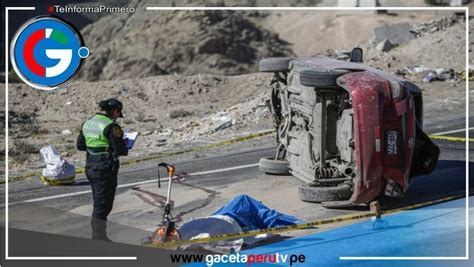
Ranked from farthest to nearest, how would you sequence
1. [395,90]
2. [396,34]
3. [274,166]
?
[396,34], [274,166], [395,90]

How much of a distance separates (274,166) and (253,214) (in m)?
2.09

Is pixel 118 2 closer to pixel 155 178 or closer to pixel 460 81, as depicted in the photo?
pixel 155 178

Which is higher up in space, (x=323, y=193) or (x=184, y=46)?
(x=323, y=193)

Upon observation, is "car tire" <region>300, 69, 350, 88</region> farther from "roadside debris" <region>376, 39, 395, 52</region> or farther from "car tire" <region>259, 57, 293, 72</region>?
"roadside debris" <region>376, 39, 395, 52</region>

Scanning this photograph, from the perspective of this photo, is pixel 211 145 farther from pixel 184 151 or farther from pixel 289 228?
pixel 289 228

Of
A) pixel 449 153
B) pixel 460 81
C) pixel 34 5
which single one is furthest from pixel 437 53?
pixel 34 5

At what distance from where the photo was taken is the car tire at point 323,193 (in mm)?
9086

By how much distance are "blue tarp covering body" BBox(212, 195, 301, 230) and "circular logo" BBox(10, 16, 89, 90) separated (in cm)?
210

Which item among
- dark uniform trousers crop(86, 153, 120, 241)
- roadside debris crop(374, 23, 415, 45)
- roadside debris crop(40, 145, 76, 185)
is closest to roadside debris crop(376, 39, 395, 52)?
roadside debris crop(374, 23, 415, 45)

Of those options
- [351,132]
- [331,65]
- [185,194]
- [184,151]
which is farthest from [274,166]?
[184,151]

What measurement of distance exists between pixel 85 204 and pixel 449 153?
517 centimetres

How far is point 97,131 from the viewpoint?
27.6 feet

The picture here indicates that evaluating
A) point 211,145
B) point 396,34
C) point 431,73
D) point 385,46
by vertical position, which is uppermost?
point 396,34

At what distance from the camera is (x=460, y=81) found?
54.9 ft
